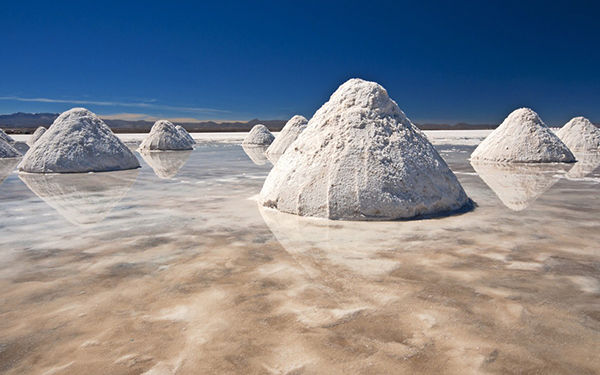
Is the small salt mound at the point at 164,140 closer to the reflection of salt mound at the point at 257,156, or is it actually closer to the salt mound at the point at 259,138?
the reflection of salt mound at the point at 257,156

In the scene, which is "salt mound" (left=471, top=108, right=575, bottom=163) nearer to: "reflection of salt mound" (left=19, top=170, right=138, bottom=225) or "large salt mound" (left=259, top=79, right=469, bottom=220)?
"large salt mound" (left=259, top=79, right=469, bottom=220)

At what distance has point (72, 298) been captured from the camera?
2.62 m

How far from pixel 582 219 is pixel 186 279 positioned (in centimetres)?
443

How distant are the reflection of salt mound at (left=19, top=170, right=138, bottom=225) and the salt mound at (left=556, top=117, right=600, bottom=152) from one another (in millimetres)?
16812

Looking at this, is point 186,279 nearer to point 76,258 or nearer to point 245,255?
point 245,255

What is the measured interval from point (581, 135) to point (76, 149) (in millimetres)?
18420

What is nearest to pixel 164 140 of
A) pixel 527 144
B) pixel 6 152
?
pixel 6 152

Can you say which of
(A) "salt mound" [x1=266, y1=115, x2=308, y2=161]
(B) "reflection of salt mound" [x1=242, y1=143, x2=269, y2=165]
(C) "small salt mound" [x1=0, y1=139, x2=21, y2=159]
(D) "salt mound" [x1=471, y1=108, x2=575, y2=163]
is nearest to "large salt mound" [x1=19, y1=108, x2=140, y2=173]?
(B) "reflection of salt mound" [x1=242, y1=143, x2=269, y2=165]

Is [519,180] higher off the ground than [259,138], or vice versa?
[259,138]

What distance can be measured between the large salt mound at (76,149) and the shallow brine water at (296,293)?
5.32 m

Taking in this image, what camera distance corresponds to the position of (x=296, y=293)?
8.69 feet

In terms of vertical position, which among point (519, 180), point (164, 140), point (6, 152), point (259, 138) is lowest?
point (519, 180)

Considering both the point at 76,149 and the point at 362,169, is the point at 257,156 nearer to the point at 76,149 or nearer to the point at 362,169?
the point at 76,149

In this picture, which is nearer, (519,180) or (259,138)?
(519,180)
